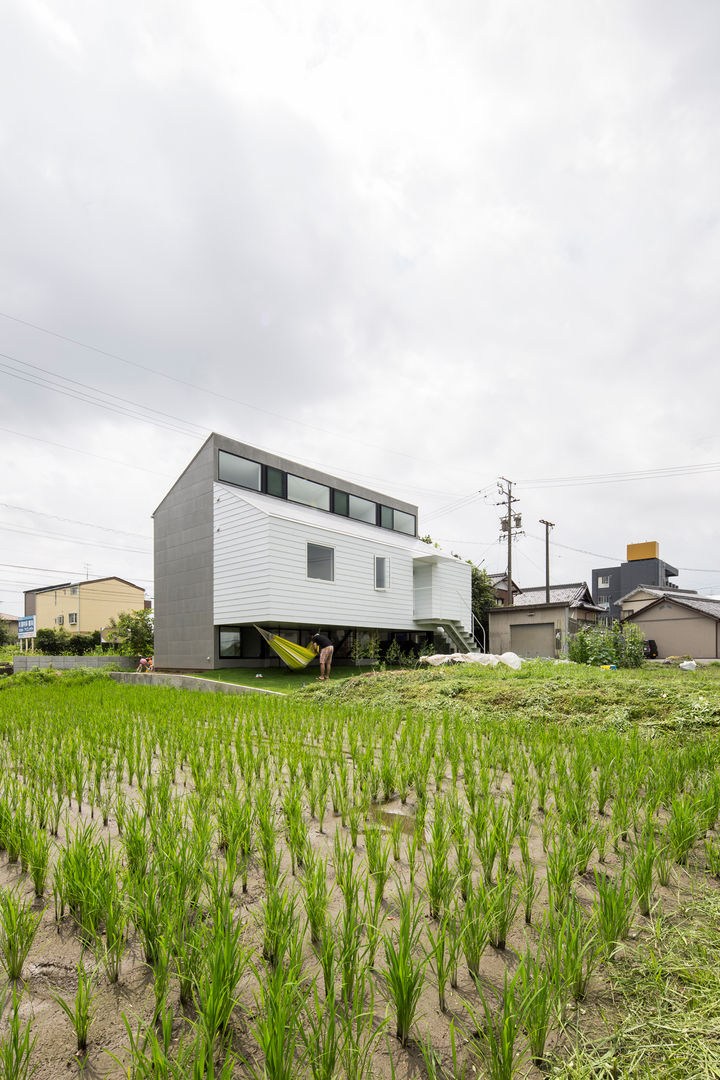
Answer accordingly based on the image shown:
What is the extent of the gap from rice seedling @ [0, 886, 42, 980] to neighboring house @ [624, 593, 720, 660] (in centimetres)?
3168

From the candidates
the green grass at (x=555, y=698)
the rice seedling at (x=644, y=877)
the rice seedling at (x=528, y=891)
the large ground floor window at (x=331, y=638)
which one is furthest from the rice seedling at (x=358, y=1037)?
the large ground floor window at (x=331, y=638)

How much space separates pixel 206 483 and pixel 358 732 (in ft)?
47.5

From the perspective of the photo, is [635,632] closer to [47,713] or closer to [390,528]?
[390,528]

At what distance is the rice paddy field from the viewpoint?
5.22 feet

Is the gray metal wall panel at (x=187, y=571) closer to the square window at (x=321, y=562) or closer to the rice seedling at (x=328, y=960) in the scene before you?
the square window at (x=321, y=562)

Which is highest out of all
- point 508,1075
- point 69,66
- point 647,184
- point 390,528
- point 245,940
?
point 69,66

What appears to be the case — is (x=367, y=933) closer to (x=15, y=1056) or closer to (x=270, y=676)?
(x=15, y=1056)

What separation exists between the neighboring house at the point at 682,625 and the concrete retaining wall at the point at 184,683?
24.0 meters

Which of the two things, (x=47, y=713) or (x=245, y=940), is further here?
(x=47, y=713)

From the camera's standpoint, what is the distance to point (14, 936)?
198cm

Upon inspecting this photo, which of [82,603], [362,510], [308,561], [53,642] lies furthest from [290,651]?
[82,603]

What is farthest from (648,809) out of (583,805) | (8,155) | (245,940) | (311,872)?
(8,155)

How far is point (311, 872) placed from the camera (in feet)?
7.57

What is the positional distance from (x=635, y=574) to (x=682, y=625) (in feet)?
93.5
